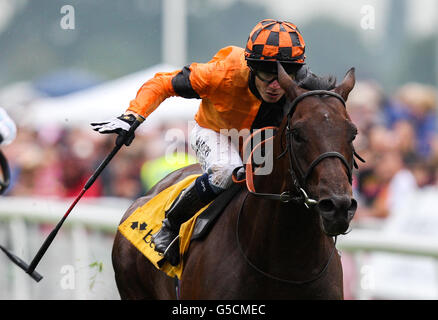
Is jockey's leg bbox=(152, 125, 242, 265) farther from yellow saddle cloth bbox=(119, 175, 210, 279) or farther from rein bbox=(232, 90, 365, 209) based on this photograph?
rein bbox=(232, 90, 365, 209)

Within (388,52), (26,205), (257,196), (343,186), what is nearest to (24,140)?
(26,205)

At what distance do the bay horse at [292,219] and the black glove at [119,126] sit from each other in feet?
2.26

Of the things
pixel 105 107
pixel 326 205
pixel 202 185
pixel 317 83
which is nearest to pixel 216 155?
pixel 202 185

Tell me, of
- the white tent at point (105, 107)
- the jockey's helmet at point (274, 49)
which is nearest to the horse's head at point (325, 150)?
the jockey's helmet at point (274, 49)

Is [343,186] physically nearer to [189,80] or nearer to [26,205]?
[189,80]

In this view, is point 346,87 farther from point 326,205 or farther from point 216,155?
point 216,155

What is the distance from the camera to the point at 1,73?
58.1ft

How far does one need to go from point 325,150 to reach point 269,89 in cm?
81

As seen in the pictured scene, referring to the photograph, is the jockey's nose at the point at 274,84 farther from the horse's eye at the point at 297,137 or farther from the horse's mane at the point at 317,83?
the horse's eye at the point at 297,137

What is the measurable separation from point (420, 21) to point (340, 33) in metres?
2.99

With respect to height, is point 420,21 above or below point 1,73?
above

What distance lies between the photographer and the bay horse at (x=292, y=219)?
11.6ft

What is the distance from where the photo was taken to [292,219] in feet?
12.8

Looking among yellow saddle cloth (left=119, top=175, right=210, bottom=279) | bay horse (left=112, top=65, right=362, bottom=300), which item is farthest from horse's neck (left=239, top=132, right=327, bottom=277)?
yellow saddle cloth (left=119, top=175, right=210, bottom=279)
